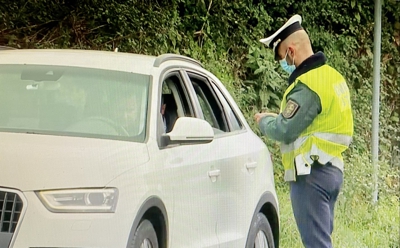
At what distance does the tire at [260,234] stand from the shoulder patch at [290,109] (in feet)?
2.52

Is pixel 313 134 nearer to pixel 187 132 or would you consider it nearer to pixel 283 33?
pixel 283 33

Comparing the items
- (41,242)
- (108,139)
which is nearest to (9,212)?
(41,242)

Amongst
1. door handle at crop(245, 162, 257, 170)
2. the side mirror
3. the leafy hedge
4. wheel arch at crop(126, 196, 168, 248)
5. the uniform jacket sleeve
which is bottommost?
wheel arch at crop(126, 196, 168, 248)

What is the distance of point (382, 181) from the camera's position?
9828mm

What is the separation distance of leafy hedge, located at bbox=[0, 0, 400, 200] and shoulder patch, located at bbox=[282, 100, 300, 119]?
8.15 ft

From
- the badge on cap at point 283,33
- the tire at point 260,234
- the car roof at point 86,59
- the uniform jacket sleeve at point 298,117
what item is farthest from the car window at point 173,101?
the tire at point 260,234

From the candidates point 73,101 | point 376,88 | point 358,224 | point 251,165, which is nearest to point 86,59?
point 73,101

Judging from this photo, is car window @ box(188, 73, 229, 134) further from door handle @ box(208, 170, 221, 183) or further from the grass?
the grass

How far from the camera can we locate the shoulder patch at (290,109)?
5.59m

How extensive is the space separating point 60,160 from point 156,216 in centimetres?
57

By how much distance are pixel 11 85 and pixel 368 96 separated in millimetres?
6402

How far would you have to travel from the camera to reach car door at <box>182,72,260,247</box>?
5.48 m

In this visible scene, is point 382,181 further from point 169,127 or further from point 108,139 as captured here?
point 108,139

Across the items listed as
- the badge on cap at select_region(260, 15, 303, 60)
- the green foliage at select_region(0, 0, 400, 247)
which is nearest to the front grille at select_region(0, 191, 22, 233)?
the badge on cap at select_region(260, 15, 303, 60)
